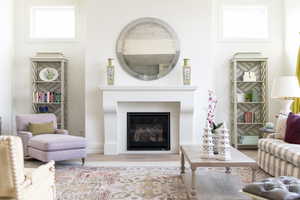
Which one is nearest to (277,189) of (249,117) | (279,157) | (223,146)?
(223,146)

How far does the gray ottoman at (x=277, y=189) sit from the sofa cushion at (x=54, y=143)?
330 cm

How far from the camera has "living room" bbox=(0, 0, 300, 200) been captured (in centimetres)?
557

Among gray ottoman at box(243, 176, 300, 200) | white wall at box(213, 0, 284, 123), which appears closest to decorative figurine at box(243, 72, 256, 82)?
white wall at box(213, 0, 284, 123)

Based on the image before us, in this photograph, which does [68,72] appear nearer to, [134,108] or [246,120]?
[134,108]

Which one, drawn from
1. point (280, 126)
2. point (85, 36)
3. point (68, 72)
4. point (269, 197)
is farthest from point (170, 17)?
point (269, 197)

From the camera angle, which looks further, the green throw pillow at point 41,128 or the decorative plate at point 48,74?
the decorative plate at point 48,74

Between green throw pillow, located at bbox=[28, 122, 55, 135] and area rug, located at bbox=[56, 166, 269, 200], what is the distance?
99cm

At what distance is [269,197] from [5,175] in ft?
5.95

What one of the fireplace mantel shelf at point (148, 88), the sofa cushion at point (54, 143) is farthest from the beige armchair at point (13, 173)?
the fireplace mantel shelf at point (148, 88)

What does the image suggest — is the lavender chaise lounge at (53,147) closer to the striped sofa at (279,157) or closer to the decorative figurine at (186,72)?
the decorative figurine at (186,72)

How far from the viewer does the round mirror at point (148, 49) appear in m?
6.46

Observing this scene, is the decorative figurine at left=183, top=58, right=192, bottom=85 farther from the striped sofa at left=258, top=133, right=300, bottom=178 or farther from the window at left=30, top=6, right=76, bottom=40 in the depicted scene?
the window at left=30, top=6, right=76, bottom=40

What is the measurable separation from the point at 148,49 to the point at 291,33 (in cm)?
289

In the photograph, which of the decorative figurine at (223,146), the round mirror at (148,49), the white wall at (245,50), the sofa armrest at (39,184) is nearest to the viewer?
the sofa armrest at (39,184)
